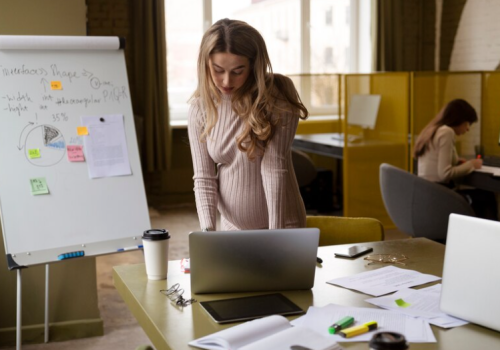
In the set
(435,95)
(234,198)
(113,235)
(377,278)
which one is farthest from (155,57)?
(377,278)

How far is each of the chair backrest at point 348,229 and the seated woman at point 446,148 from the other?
6.42 ft

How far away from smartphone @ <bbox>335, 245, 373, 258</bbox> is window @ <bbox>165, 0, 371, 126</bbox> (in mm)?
5097

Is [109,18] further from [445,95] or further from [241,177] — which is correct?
[241,177]

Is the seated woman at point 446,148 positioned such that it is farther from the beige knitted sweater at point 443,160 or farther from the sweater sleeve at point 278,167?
the sweater sleeve at point 278,167

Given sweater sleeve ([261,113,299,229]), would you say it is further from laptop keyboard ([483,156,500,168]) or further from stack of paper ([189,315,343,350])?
laptop keyboard ([483,156,500,168])

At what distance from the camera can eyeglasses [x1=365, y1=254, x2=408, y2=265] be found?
2080mm

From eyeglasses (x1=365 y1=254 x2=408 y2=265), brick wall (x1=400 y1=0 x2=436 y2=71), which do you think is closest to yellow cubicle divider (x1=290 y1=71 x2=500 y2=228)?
brick wall (x1=400 y1=0 x2=436 y2=71)

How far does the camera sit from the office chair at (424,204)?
3848 mm

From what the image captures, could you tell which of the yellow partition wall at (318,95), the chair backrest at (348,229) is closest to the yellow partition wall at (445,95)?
the yellow partition wall at (318,95)

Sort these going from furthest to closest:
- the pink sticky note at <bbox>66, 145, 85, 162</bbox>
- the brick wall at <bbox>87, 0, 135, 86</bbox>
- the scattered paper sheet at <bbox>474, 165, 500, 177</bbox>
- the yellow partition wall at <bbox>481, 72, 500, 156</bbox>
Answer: the brick wall at <bbox>87, 0, 135, 86</bbox> < the yellow partition wall at <bbox>481, 72, 500, 156</bbox> < the scattered paper sheet at <bbox>474, 165, 500, 177</bbox> < the pink sticky note at <bbox>66, 145, 85, 162</bbox>

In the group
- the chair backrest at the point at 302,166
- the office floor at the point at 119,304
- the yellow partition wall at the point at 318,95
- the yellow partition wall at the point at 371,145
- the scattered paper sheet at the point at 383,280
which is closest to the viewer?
the scattered paper sheet at the point at 383,280

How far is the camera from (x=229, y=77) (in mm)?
2113

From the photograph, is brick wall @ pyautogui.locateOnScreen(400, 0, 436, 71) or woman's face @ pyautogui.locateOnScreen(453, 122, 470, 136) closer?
woman's face @ pyautogui.locateOnScreen(453, 122, 470, 136)

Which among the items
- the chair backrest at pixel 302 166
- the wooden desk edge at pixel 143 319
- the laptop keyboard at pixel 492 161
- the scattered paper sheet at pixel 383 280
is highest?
the scattered paper sheet at pixel 383 280
